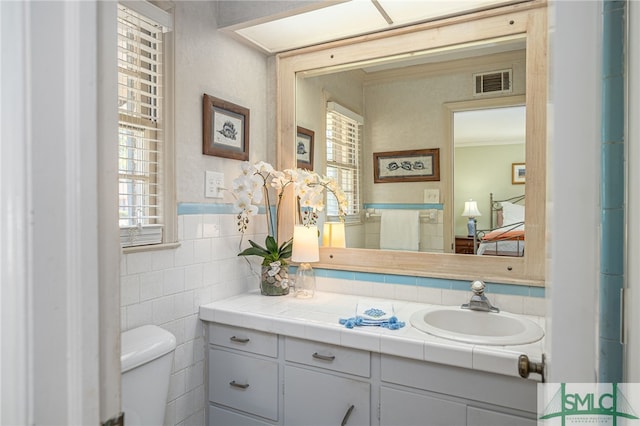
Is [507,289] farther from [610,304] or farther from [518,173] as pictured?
[610,304]

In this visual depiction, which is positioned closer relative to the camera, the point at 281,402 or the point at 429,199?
the point at 281,402

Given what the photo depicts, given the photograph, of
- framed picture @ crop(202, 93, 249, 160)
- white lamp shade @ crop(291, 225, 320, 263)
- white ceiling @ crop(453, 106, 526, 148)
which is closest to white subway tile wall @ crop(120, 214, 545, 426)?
white lamp shade @ crop(291, 225, 320, 263)

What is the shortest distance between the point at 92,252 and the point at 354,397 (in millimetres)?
1167

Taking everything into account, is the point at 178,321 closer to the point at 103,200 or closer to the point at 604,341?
the point at 103,200

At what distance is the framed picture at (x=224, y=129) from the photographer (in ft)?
5.83

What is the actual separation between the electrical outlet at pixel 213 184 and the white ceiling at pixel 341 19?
0.71m

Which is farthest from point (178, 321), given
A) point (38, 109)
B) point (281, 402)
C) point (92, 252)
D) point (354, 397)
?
point (38, 109)

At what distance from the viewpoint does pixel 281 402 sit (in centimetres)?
156

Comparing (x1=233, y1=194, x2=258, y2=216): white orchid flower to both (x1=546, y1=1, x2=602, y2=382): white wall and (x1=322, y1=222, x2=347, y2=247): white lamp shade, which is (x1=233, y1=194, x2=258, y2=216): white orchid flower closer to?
(x1=322, y1=222, x2=347, y2=247): white lamp shade

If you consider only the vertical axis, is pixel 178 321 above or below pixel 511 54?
below

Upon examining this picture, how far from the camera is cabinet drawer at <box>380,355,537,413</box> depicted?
1187 millimetres

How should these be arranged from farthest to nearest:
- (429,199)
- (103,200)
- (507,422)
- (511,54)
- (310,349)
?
1. (429,199)
2. (511,54)
3. (310,349)
4. (507,422)
5. (103,200)

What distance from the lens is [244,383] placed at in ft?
5.41

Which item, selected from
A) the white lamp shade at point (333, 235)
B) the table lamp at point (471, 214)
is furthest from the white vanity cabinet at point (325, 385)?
the table lamp at point (471, 214)
